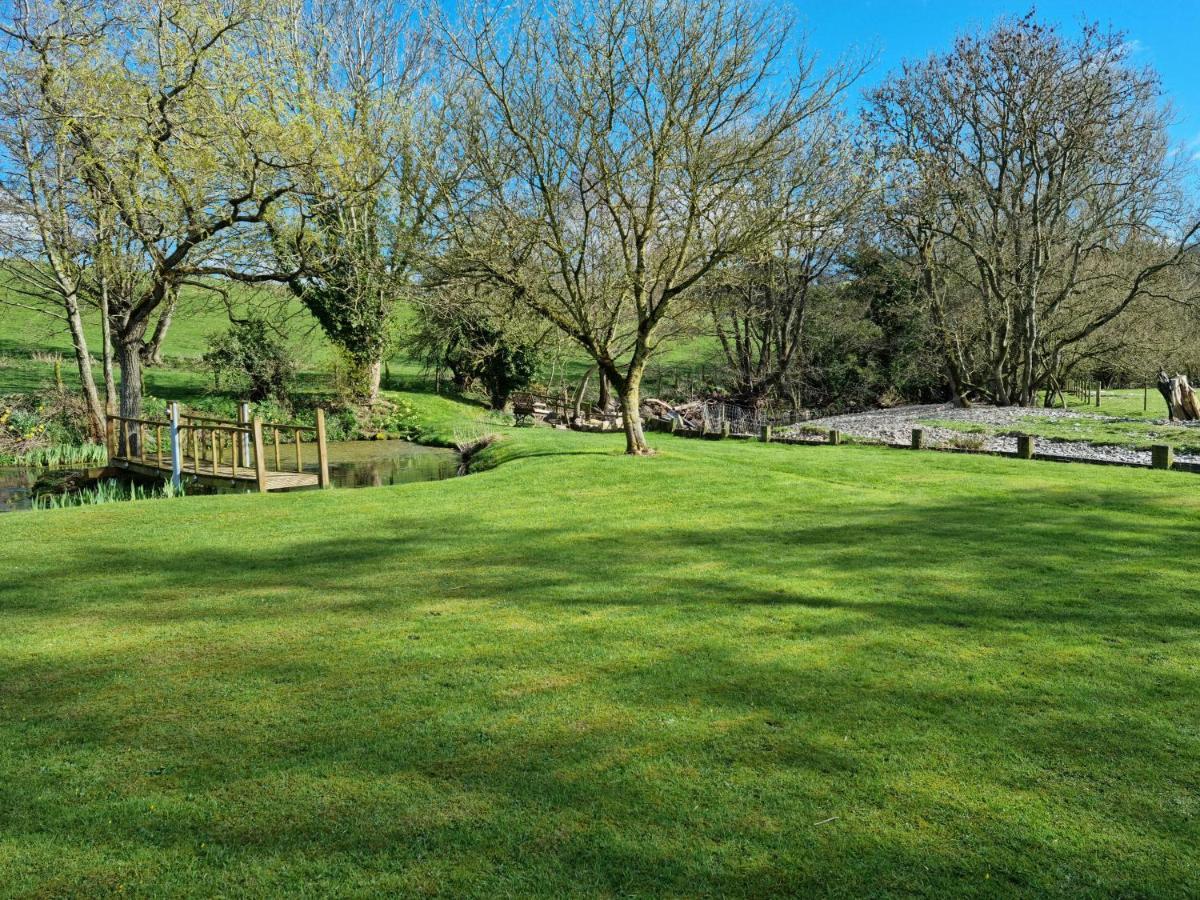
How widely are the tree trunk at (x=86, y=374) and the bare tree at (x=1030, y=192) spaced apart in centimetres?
2212

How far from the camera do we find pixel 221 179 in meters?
Result: 17.6

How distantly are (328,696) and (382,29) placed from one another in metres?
31.9

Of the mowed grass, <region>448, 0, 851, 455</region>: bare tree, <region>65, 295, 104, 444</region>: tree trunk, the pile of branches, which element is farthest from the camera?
the pile of branches

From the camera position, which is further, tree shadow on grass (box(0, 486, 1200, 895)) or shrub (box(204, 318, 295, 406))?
shrub (box(204, 318, 295, 406))

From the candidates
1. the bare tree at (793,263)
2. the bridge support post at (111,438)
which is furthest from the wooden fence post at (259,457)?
the bare tree at (793,263)

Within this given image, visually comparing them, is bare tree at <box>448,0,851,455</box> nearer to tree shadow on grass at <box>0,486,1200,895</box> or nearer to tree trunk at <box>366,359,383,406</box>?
tree shadow on grass at <box>0,486,1200,895</box>

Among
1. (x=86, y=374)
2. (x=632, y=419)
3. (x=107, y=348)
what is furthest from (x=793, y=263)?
(x=86, y=374)

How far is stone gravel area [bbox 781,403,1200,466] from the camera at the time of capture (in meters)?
16.7

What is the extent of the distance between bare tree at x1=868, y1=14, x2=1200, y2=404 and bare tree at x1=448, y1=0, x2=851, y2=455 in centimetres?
Answer: 974

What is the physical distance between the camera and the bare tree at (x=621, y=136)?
1366 centimetres

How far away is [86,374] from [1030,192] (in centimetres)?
3051

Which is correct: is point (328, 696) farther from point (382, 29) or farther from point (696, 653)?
point (382, 29)

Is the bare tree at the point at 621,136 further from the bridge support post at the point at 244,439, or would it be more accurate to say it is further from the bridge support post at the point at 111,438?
the bridge support post at the point at 111,438

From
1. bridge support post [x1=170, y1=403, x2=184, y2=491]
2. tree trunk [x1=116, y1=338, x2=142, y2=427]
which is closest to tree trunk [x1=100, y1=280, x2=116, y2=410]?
tree trunk [x1=116, y1=338, x2=142, y2=427]
